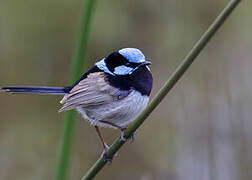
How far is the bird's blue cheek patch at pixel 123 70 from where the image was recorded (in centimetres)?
294

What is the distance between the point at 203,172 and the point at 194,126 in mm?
845

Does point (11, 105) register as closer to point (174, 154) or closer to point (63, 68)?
point (63, 68)

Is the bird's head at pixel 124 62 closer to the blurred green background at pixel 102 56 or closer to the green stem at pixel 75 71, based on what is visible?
the blurred green background at pixel 102 56

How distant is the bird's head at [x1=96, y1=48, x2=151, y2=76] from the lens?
2.82 metres

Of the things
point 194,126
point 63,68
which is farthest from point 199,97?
point 63,68

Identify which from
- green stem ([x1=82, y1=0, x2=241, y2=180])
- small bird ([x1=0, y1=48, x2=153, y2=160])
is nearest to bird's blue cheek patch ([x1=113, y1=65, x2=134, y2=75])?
small bird ([x1=0, y1=48, x2=153, y2=160])

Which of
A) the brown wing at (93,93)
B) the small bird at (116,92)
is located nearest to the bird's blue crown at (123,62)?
the small bird at (116,92)

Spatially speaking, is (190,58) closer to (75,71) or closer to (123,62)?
(75,71)

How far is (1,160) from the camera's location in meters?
3.97

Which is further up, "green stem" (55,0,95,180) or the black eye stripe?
"green stem" (55,0,95,180)

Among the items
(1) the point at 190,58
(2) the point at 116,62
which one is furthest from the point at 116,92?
(1) the point at 190,58

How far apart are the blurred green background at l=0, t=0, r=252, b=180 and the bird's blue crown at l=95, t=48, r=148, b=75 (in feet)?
3.11

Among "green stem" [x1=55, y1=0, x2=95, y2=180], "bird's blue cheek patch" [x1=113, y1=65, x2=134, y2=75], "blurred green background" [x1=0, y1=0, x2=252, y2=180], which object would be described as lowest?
"blurred green background" [x1=0, y1=0, x2=252, y2=180]

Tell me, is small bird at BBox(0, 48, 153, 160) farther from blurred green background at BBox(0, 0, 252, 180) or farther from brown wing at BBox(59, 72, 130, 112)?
blurred green background at BBox(0, 0, 252, 180)
